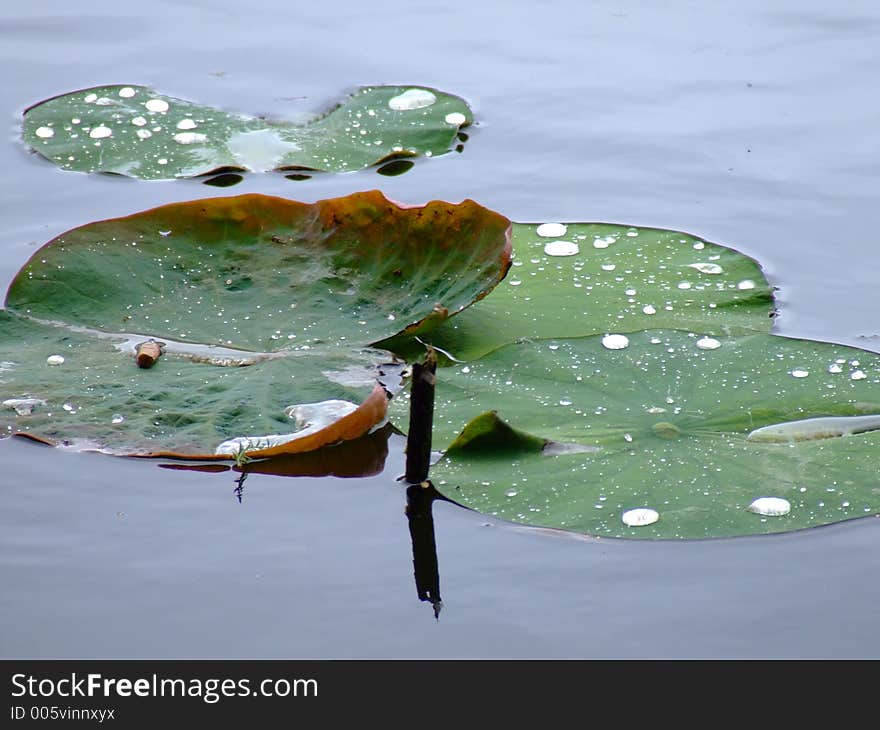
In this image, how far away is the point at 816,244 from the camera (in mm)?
3152

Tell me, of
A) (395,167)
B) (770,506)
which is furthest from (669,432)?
(395,167)

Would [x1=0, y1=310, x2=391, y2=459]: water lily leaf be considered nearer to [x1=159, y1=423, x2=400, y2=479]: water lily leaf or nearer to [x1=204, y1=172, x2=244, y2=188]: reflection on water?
[x1=159, y1=423, x2=400, y2=479]: water lily leaf

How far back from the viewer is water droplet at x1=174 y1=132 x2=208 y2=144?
144 inches

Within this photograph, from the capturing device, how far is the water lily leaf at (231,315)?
229 cm

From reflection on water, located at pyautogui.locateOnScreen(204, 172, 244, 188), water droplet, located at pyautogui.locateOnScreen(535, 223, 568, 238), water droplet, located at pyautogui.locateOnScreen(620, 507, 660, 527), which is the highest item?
water droplet, located at pyautogui.locateOnScreen(535, 223, 568, 238)

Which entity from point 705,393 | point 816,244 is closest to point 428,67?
point 816,244

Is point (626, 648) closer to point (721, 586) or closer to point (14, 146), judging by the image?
point (721, 586)

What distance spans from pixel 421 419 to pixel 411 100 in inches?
84.7

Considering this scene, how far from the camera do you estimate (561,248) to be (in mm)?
3021

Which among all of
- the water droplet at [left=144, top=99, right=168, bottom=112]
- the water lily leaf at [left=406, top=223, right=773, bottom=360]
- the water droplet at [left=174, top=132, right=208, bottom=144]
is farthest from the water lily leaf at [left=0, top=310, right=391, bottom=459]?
the water droplet at [left=144, top=99, right=168, bottom=112]

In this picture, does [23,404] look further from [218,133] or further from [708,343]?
[218,133]

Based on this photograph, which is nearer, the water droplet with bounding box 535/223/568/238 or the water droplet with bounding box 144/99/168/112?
the water droplet with bounding box 535/223/568/238

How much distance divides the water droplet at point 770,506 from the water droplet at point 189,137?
221 cm

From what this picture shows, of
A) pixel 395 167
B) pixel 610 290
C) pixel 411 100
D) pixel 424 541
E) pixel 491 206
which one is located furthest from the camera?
pixel 411 100
